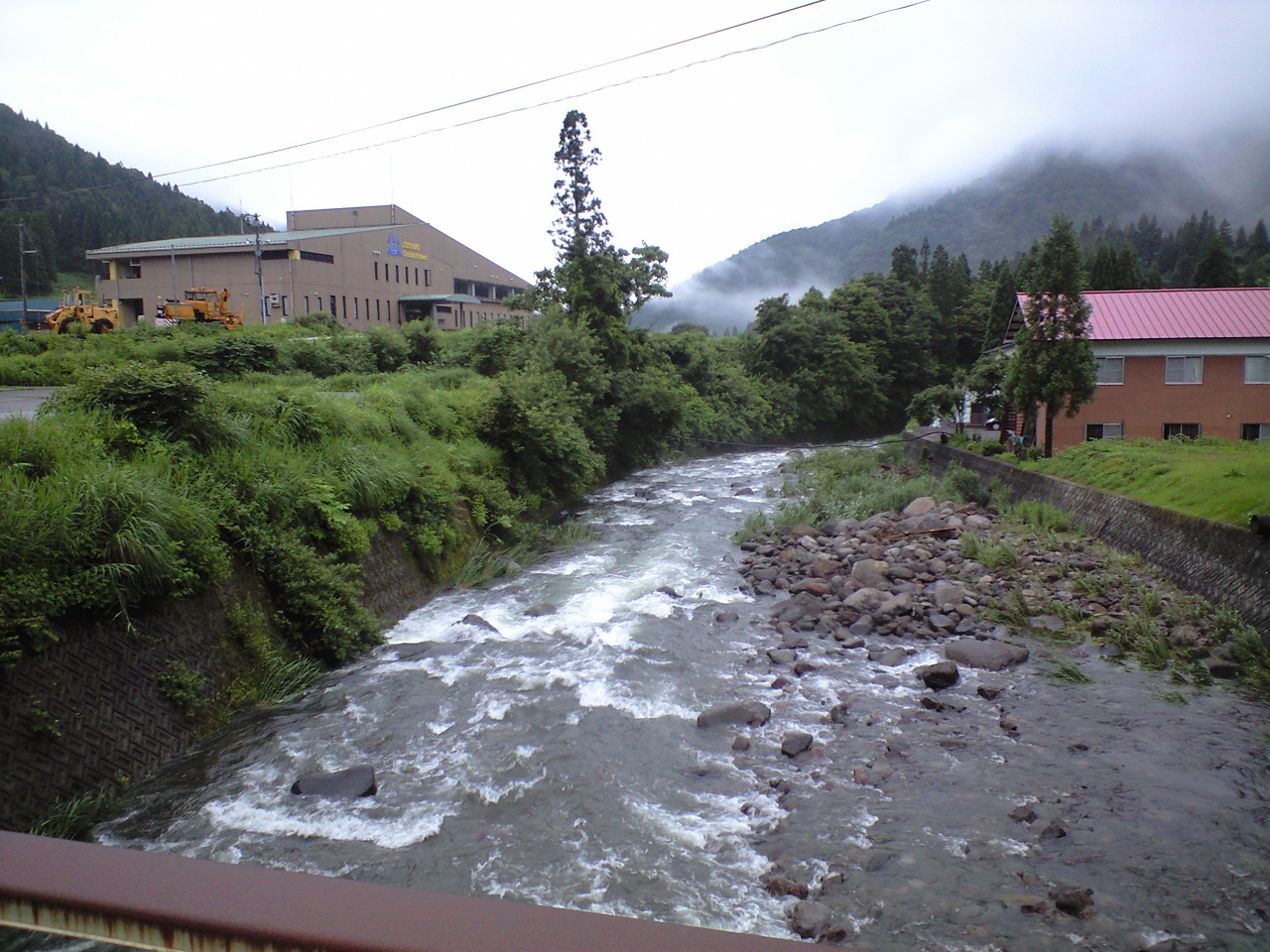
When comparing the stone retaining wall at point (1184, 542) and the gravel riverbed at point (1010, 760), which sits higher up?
the stone retaining wall at point (1184, 542)

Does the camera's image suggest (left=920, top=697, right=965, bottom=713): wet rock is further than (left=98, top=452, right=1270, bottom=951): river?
Yes

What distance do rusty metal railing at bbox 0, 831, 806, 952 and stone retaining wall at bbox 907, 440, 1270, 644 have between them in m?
11.4

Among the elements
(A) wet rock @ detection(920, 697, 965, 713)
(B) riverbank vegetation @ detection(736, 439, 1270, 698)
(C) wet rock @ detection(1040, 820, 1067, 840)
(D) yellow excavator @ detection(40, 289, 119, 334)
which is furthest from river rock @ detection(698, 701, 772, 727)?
(D) yellow excavator @ detection(40, 289, 119, 334)

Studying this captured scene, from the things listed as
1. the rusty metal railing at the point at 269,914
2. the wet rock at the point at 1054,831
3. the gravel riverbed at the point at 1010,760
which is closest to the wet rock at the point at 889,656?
the gravel riverbed at the point at 1010,760

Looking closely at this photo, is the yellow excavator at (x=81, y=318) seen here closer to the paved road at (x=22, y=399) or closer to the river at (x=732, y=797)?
the paved road at (x=22, y=399)

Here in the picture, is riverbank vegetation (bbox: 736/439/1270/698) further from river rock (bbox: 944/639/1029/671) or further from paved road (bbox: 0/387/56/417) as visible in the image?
paved road (bbox: 0/387/56/417)

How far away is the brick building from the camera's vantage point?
82.6ft

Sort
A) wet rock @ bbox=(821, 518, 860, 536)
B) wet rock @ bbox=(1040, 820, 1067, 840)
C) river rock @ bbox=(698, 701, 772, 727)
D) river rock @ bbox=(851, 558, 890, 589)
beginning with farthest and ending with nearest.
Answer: wet rock @ bbox=(821, 518, 860, 536) < river rock @ bbox=(851, 558, 890, 589) < river rock @ bbox=(698, 701, 772, 727) < wet rock @ bbox=(1040, 820, 1067, 840)

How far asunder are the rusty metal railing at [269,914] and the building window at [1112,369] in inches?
1142

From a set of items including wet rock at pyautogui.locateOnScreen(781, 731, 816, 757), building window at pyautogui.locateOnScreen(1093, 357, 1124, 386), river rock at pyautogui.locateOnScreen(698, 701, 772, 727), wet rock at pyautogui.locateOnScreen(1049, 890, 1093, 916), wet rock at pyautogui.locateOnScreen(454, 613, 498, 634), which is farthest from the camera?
building window at pyautogui.locateOnScreen(1093, 357, 1124, 386)

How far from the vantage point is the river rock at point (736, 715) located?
8.25 metres

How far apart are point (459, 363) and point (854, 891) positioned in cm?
2900

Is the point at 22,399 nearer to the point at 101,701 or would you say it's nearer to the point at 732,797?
the point at 101,701

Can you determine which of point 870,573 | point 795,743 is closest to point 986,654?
point 870,573
